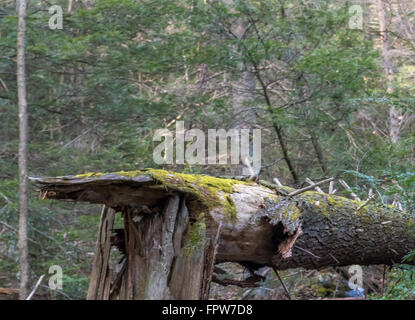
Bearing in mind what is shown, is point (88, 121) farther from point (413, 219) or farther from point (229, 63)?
point (413, 219)

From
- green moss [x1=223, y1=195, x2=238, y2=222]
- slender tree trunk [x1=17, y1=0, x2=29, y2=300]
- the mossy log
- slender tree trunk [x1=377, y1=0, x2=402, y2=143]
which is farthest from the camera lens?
slender tree trunk [x1=377, y1=0, x2=402, y2=143]

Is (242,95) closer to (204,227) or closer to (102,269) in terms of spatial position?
(204,227)

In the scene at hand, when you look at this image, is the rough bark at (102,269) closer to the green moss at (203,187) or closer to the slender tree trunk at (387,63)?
the green moss at (203,187)

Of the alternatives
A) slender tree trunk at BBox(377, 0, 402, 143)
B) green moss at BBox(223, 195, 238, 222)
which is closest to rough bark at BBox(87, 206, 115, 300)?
green moss at BBox(223, 195, 238, 222)

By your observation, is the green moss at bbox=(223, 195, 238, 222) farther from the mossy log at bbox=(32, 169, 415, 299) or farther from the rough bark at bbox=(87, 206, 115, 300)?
the rough bark at bbox=(87, 206, 115, 300)

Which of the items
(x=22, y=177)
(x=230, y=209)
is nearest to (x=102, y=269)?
(x=230, y=209)

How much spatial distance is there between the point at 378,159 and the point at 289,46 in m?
2.57

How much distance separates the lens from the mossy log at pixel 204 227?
3316 mm

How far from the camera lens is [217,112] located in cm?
922

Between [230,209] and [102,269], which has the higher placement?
[230,209]

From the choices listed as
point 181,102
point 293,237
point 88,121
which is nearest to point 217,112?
point 181,102

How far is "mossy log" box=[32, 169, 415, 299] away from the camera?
3.32 meters

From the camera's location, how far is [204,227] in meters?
3.56

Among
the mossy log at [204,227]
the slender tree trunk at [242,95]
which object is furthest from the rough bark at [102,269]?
the slender tree trunk at [242,95]
